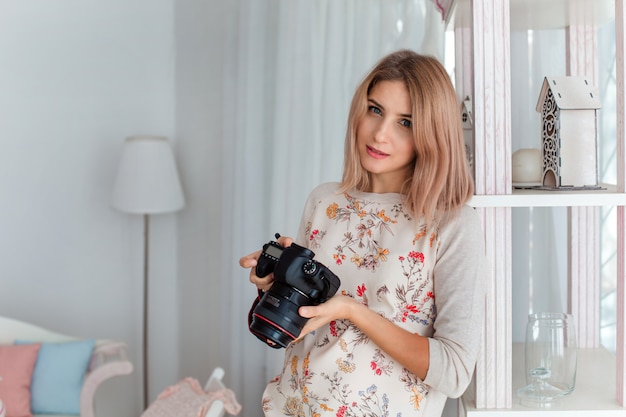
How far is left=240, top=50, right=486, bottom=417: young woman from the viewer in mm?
1195

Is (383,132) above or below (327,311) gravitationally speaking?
above

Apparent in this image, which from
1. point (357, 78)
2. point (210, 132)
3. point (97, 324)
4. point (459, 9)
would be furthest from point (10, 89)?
point (459, 9)

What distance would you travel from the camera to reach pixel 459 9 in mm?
1497

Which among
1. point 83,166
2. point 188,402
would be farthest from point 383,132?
point 83,166

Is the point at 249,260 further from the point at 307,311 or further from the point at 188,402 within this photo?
the point at 188,402

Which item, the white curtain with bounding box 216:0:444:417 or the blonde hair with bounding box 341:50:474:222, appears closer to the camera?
the blonde hair with bounding box 341:50:474:222

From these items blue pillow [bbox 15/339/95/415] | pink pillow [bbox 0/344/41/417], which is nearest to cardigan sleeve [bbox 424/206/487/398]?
blue pillow [bbox 15/339/95/415]

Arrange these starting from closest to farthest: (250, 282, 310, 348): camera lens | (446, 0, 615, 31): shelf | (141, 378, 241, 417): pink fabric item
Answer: (250, 282, 310, 348): camera lens < (446, 0, 615, 31): shelf < (141, 378, 241, 417): pink fabric item

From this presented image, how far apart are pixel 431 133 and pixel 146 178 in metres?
1.56

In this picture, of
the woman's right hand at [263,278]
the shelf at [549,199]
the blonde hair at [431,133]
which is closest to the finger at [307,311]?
the woman's right hand at [263,278]

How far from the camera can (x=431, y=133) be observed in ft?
4.01

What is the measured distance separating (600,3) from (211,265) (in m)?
1.77

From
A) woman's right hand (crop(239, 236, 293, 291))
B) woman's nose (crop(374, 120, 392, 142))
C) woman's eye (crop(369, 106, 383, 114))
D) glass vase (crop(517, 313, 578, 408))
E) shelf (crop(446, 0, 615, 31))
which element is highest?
shelf (crop(446, 0, 615, 31))

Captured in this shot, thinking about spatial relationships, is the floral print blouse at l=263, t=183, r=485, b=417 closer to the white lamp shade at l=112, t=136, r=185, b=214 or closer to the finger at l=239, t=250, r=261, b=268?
the finger at l=239, t=250, r=261, b=268
